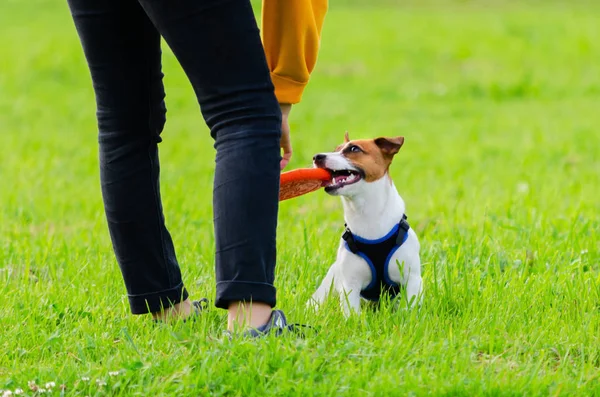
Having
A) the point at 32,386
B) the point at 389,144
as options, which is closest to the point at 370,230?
the point at 389,144

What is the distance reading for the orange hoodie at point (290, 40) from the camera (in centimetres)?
305

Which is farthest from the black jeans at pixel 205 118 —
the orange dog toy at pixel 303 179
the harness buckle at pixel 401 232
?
the harness buckle at pixel 401 232

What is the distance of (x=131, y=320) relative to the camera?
137 inches

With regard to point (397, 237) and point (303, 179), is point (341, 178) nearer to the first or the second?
point (303, 179)

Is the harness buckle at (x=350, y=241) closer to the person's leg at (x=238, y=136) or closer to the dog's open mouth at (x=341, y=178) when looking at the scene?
the dog's open mouth at (x=341, y=178)

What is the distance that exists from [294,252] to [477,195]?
229 centimetres

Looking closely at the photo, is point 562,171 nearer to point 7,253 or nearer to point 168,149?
point 168,149

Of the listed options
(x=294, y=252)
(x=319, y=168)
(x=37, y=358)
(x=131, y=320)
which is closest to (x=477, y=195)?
(x=294, y=252)

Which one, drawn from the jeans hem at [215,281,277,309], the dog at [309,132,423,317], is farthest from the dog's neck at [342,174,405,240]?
the jeans hem at [215,281,277,309]

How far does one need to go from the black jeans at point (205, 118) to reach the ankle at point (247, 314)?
0.10 ft

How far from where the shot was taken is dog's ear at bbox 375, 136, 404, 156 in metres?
3.68

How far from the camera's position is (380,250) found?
143 inches

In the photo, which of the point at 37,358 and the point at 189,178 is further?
the point at 189,178

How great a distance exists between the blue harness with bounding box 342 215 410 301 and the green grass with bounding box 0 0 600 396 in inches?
7.1
